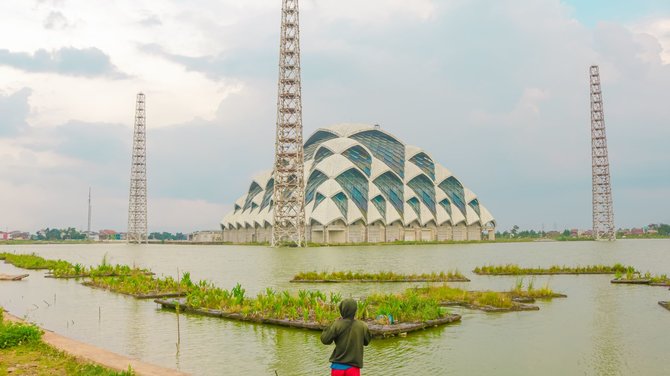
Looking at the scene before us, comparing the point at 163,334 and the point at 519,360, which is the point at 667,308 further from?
the point at 163,334

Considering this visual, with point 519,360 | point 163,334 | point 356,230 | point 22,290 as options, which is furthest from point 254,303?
point 356,230

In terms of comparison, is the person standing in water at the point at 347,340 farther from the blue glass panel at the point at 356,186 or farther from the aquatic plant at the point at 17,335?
the blue glass panel at the point at 356,186

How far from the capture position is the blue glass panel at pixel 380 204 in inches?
4678

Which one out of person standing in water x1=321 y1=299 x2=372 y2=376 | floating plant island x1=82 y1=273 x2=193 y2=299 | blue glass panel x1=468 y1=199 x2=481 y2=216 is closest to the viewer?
person standing in water x1=321 y1=299 x2=372 y2=376

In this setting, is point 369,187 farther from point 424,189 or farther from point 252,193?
point 252,193

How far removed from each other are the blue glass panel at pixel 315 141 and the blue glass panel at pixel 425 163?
62.7ft

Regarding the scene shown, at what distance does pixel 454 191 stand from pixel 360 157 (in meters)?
28.0

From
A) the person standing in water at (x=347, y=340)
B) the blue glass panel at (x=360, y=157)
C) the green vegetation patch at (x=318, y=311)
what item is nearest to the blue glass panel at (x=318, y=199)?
the blue glass panel at (x=360, y=157)

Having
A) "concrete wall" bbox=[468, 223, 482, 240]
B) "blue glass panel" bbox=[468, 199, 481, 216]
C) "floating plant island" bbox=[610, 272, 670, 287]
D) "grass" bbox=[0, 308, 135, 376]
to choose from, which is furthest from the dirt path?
"blue glass panel" bbox=[468, 199, 481, 216]

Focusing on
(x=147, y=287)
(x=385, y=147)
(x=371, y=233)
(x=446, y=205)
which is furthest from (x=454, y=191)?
(x=147, y=287)

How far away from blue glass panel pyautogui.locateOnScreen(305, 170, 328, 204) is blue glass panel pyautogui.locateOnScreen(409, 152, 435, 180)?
87.8 feet

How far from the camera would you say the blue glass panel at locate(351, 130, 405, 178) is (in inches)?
5064

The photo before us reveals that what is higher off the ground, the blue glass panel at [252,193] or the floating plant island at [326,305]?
the blue glass panel at [252,193]

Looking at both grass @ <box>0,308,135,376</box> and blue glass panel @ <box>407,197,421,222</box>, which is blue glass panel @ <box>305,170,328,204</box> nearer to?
blue glass panel @ <box>407,197,421,222</box>
